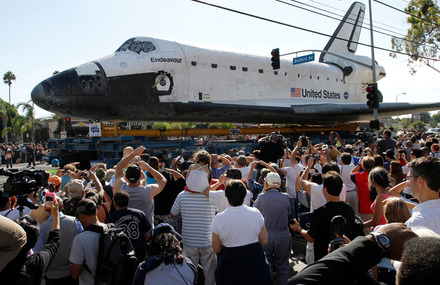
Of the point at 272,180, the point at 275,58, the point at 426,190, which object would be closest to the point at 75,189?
the point at 272,180

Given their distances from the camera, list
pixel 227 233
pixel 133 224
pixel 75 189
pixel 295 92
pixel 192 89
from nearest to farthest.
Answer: pixel 227 233 → pixel 133 224 → pixel 75 189 → pixel 192 89 → pixel 295 92

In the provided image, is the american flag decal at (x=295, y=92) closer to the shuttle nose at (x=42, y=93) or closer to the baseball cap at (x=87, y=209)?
the shuttle nose at (x=42, y=93)

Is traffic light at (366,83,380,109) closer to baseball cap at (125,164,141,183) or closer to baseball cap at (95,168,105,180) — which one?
baseball cap at (95,168,105,180)

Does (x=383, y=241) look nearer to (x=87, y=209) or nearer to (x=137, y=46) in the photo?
(x=87, y=209)

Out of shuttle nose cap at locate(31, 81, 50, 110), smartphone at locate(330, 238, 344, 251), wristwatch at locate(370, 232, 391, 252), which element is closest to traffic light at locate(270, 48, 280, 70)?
shuttle nose cap at locate(31, 81, 50, 110)

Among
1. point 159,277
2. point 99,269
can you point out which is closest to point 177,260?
point 159,277

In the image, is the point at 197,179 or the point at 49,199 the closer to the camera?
the point at 49,199

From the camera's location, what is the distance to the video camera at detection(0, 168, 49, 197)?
7.13ft

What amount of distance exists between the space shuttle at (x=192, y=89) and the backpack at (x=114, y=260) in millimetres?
7243

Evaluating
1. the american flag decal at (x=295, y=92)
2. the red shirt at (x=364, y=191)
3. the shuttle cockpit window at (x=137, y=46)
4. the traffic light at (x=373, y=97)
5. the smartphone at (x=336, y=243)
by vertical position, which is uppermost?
the shuttle cockpit window at (x=137, y=46)

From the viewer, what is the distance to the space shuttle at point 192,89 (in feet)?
29.2

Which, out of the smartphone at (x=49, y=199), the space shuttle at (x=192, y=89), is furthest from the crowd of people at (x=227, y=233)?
the space shuttle at (x=192, y=89)

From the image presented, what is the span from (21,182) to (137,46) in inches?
333

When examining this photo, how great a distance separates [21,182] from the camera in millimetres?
2189
